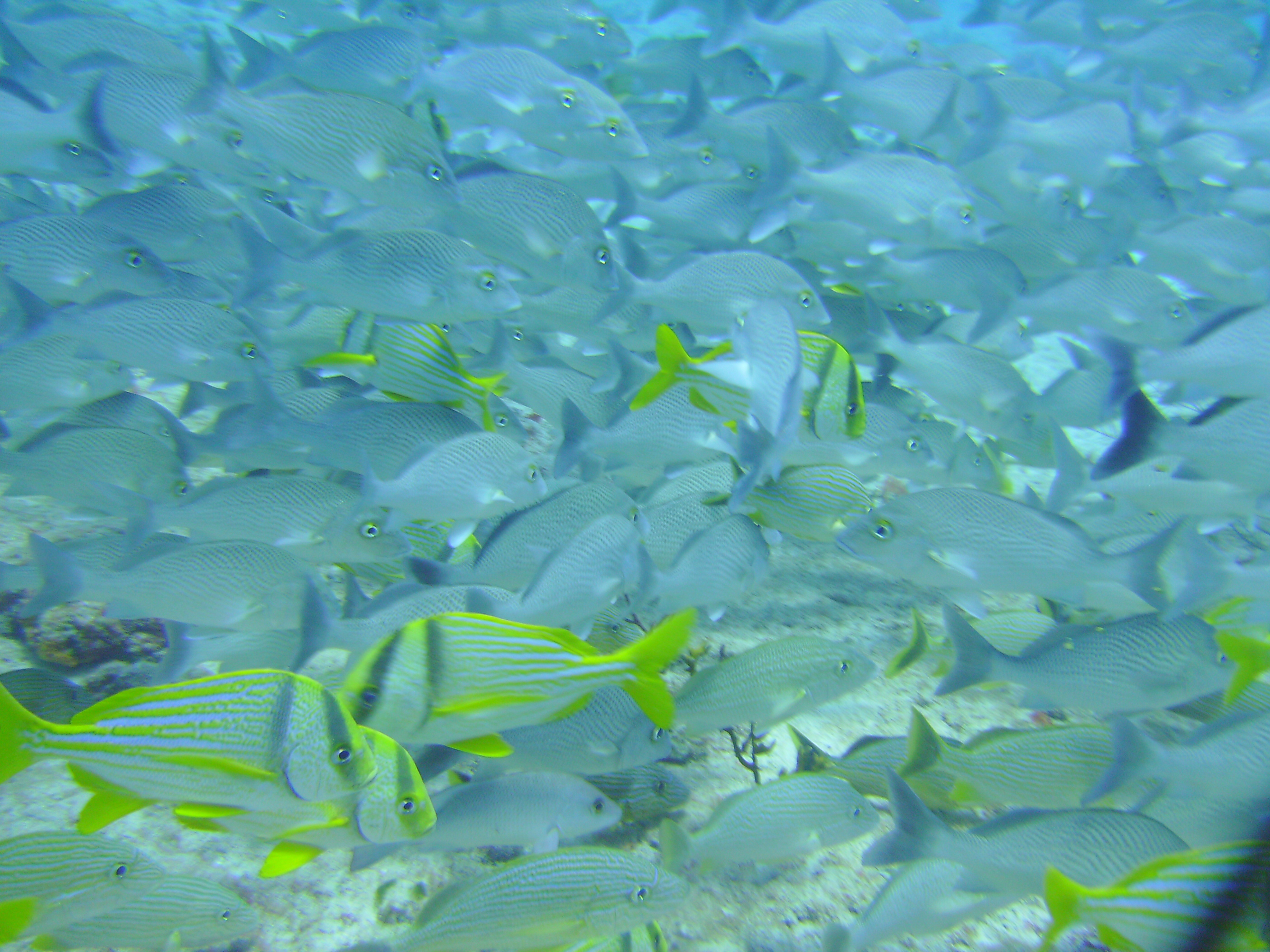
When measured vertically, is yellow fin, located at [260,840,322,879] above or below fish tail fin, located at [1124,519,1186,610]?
below

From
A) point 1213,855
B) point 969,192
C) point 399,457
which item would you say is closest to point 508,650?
point 399,457

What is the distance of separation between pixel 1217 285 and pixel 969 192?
61.9 inches

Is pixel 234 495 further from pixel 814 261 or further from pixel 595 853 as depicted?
pixel 814 261

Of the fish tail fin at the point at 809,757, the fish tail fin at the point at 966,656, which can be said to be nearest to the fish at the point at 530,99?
the fish tail fin at the point at 966,656

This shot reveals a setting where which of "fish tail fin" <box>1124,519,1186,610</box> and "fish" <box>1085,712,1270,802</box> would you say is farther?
"fish tail fin" <box>1124,519,1186,610</box>

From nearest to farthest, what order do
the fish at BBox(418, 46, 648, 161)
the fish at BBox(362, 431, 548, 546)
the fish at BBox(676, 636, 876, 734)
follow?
the fish at BBox(676, 636, 876, 734), the fish at BBox(362, 431, 548, 546), the fish at BBox(418, 46, 648, 161)

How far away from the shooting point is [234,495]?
266cm

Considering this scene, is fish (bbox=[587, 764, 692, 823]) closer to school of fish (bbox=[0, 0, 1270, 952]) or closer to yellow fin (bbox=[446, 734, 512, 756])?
school of fish (bbox=[0, 0, 1270, 952])

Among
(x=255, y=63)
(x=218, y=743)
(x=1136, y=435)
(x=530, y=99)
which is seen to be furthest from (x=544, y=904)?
(x=255, y=63)

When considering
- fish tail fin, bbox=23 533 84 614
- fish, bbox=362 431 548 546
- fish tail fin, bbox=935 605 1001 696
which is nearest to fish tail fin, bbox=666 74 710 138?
fish, bbox=362 431 548 546

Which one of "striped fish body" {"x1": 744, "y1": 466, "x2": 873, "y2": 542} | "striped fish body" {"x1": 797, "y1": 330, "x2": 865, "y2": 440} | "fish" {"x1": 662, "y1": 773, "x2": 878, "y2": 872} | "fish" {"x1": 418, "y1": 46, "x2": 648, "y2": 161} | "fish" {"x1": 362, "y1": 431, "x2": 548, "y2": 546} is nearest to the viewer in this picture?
"fish" {"x1": 662, "y1": 773, "x2": 878, "y2": 872}

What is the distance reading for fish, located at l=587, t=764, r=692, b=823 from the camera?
236cm

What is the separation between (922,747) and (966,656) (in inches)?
13.1

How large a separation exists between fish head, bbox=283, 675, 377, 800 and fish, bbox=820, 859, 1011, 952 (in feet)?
4.40
